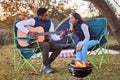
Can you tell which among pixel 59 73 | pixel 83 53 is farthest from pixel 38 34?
pixel 83 53

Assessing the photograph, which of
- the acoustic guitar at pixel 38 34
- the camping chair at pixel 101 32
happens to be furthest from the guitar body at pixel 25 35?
the camping chair at pixel 101 32

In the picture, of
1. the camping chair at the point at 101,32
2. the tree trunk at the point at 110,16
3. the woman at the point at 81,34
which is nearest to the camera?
the woman at the point at 81,34

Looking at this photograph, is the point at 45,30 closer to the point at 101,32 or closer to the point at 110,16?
the point at 101,32

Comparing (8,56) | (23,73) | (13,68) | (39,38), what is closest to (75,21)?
(39,38)

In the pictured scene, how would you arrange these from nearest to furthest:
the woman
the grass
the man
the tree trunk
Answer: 1. the woman
2. the grass
3. the man
4. the tree trunk

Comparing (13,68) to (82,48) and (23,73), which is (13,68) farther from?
(82,48)

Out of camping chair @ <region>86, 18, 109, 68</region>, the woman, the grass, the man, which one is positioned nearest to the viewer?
the woman

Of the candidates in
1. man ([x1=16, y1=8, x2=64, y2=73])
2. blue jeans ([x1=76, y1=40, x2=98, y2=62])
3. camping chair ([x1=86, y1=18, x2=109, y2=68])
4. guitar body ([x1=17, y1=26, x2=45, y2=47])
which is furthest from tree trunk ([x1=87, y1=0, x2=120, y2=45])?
blue jeans ([x1=76, y1=40, x2=98, y2=62])

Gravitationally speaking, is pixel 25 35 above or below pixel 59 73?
above

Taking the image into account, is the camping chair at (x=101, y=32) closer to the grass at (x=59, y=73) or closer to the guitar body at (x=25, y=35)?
the grass at (x=59, y=73)

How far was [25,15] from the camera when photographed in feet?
38.0

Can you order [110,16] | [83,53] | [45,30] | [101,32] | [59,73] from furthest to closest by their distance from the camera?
[110,16] < [101,32] < [45,30] < [59,73] < [83,53]

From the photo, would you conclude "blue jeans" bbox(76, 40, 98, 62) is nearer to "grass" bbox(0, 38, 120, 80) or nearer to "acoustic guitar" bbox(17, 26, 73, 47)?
"grass" bbox(0, 38, 120, 80)

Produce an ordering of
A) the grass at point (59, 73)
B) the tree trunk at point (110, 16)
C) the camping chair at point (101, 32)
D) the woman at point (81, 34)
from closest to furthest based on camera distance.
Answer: the woman at point (81, 34) → the grass at point (59, 73) → the camping chair at point (101, 32) → the tree trunk at point (110, 16)
